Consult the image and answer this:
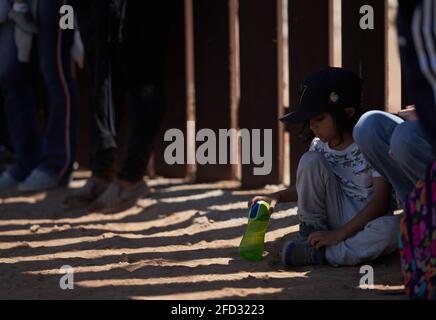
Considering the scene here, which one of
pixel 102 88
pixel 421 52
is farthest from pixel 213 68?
pixel 421 52

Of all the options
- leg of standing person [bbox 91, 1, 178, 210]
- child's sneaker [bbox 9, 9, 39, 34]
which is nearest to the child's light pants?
leg of standing person [bbox 91, 1, 178, 210]

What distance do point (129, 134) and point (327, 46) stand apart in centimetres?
125

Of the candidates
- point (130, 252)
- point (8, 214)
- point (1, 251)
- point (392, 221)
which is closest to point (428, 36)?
point (392, 221)

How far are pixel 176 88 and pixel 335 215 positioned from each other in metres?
2.34

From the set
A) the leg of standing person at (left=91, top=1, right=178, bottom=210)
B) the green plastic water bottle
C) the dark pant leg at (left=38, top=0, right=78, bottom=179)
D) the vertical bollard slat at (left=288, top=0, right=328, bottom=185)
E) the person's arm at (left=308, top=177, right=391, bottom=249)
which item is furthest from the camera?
the dark pant leg at (left=38, top=0, right=78, bottom=179)

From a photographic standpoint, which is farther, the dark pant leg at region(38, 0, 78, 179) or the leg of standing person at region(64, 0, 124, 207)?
the dark pant leg at region(38, 0, 78, 179)

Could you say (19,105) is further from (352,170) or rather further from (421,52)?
(421,52)

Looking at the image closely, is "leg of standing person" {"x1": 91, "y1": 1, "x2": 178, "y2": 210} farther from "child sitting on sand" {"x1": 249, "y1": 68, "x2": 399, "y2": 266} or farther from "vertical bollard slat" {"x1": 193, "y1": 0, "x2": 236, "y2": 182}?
"child sitting on sand" {"x1": 249, "y1": 68, "x2": 399, "y2": 266}

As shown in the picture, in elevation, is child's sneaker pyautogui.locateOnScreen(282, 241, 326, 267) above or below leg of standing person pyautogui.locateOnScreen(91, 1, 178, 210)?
below

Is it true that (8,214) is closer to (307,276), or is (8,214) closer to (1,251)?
(1,251)

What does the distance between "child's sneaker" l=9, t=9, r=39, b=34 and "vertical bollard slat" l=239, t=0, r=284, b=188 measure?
1.38 meters

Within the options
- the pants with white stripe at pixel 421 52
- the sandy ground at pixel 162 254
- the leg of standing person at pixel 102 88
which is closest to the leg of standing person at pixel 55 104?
the sandy ground at pixel 162 254

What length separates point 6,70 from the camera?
6297 millimetres

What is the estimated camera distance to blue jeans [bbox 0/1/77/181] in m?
6.10
